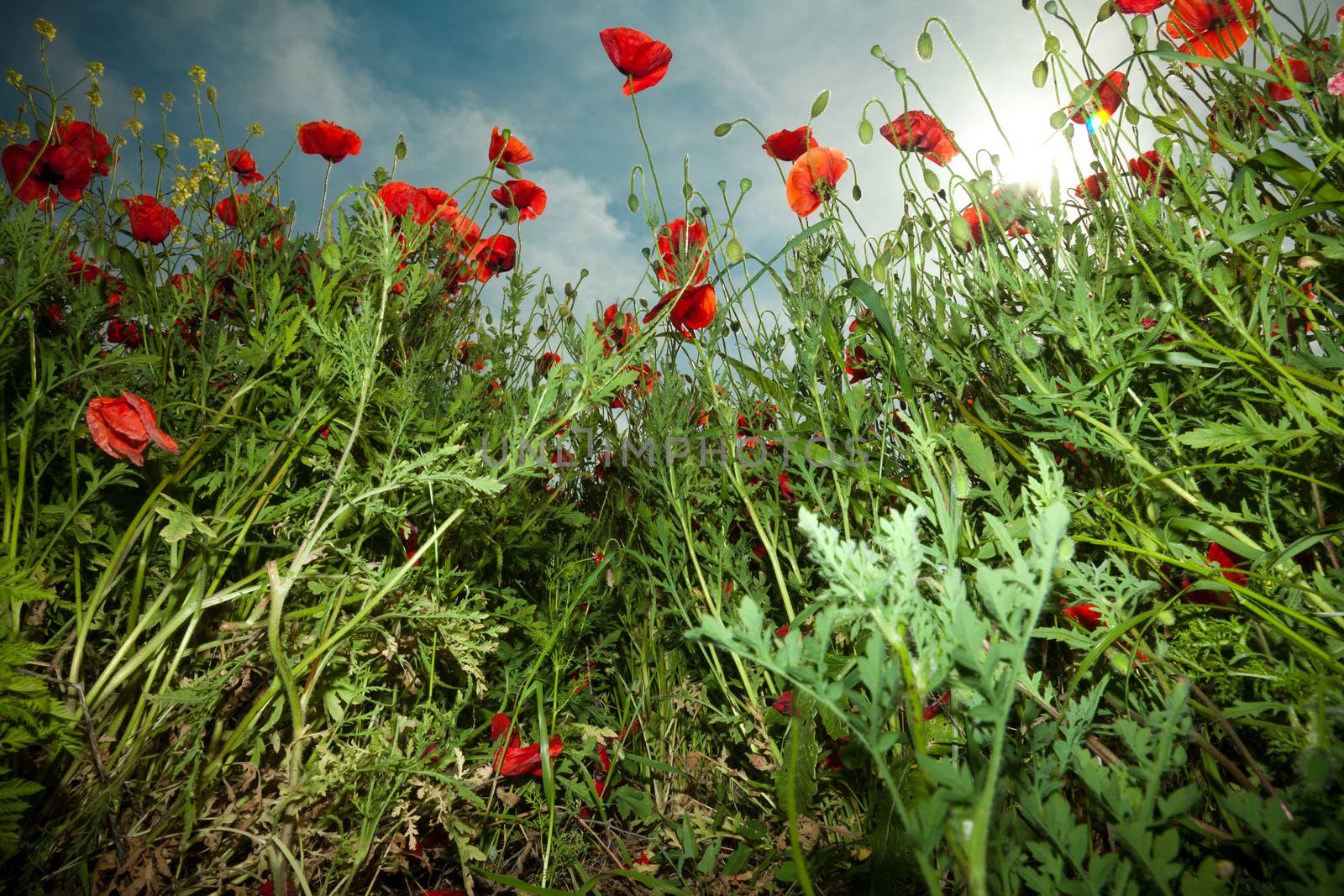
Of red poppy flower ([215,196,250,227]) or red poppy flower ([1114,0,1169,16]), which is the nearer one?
red poppy flower ([1114,0,1169,16])

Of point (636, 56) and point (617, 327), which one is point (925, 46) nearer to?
point (636, 56)

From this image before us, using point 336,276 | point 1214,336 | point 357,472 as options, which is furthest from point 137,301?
point 1214,336

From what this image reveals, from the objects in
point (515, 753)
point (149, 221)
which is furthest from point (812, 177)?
point (149, 221)

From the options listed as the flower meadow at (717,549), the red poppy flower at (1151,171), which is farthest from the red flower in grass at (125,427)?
the red poppy flower at (1151,171)

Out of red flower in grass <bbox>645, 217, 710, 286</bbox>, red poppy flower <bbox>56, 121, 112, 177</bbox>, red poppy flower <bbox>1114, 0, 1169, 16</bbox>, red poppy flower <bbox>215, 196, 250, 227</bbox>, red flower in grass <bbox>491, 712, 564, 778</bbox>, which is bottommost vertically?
red flower in grass <bbox>491, 712, 564, 778</bbox>

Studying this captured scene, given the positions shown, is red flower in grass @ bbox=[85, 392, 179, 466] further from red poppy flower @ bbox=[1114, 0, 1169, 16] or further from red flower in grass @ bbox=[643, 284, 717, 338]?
red poppy flower @ bbox=[1114, 0, 1169, 16]

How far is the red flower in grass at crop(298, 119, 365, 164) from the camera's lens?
5.78ft

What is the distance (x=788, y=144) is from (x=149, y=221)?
1575 millimetres

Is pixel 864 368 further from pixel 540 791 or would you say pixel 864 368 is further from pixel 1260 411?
pixel 540 791

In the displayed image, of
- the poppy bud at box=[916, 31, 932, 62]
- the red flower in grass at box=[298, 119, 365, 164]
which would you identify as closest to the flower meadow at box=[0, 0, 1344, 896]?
the poppy bud at box=[916, 31, 932, 62]

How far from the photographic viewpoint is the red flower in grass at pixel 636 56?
1532mm

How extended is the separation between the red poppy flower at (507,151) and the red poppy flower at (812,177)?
715mm

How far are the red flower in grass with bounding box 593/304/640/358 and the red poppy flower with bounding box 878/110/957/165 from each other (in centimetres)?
75

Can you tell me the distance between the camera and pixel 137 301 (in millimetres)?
1221
